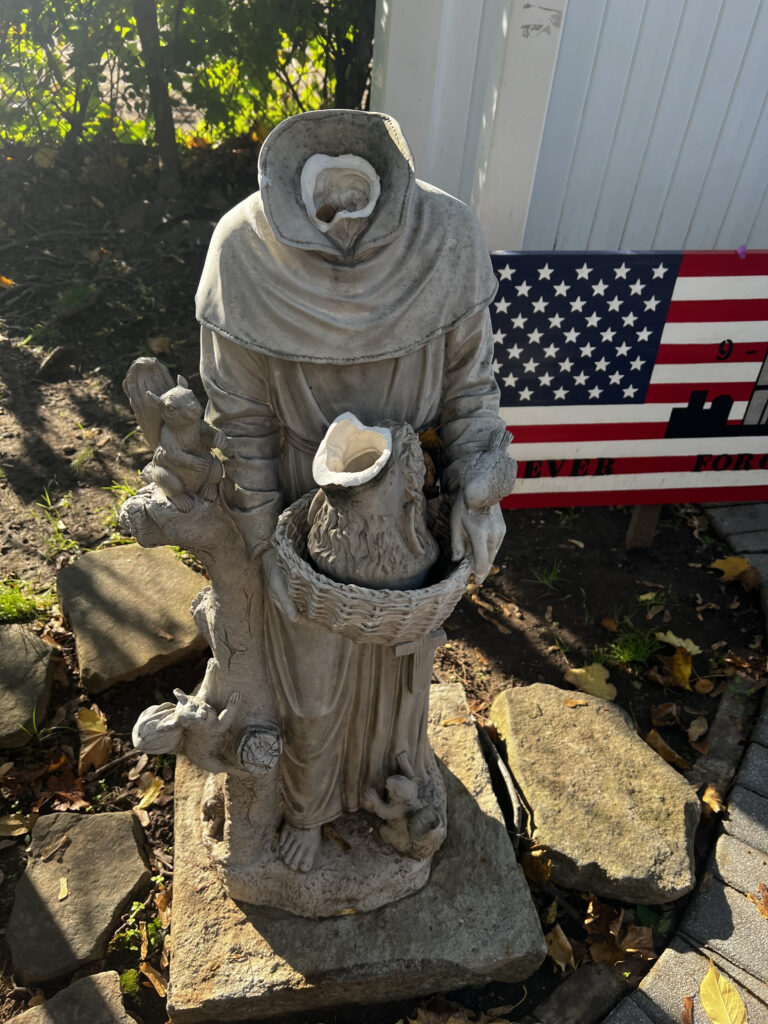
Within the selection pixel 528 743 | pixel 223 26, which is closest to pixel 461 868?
pixel 528 743

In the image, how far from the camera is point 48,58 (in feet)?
22.7

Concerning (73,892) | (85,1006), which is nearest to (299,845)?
(85,1006)

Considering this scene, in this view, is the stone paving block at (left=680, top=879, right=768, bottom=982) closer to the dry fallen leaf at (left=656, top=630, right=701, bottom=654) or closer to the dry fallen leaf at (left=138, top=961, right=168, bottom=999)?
the dry fallen leaf at (left=656, top=630, right=701, bottom=654)

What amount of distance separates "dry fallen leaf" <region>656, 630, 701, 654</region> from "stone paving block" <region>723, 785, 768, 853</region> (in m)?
0.86

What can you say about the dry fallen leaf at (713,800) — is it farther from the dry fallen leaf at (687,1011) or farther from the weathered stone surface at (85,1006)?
the weathered stone surface at (85,1006)

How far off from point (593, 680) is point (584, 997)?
156 centimetres

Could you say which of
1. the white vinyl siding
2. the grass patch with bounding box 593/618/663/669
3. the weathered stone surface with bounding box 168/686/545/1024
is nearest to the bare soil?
the grass patch with bounding box 593/618/663/669

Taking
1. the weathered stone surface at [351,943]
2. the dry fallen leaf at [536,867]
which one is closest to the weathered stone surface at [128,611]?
the weathered stone surface at [351,943]

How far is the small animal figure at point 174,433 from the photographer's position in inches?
67.4

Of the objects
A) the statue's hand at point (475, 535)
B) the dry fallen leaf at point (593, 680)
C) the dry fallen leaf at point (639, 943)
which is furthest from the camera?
the dry fallen leaf at point (593, 680)

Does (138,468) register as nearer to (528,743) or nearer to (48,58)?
(528,743)

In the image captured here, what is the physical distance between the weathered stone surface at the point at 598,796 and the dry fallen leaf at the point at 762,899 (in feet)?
0.84

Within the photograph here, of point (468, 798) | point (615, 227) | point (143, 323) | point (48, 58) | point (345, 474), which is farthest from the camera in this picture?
point (48, 58)

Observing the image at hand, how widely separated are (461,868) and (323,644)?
1.17 meters
